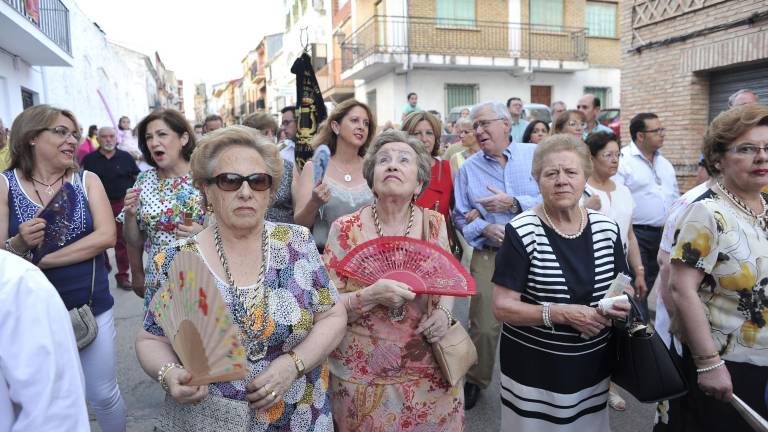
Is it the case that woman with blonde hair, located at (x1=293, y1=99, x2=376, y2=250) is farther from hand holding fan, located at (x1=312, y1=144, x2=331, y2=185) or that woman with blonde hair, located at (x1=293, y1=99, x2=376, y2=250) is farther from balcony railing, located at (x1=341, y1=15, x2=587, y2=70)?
balcony railing, located at (x1=341, y1=15, x2=587, y2=70)

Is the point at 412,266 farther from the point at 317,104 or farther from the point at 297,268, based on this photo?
the point at 317,104

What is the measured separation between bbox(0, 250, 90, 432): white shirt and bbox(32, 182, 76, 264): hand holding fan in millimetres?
1697

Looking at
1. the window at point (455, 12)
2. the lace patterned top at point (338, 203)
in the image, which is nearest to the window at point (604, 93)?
the window at point (455, 12)

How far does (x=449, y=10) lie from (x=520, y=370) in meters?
22.1

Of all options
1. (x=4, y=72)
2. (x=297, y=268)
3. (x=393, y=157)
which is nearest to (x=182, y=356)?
(x=297, y=268)

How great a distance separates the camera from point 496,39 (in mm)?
22719

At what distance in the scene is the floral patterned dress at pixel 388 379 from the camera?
2.44m

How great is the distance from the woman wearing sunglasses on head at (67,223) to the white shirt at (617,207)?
11.0ft

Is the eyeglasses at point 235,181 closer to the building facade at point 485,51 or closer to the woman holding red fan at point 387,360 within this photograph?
the woman holding red fan at point 387,360

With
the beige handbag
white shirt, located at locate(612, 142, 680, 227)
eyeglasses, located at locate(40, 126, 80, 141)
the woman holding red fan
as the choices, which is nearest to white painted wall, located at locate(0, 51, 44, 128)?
eyeglasses, located at locate(40, 126, 80, 141)

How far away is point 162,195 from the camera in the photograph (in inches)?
128

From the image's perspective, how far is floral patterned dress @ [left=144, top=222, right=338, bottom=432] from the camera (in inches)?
74.6

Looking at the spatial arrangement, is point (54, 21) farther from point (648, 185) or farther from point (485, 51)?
point (648, 185)

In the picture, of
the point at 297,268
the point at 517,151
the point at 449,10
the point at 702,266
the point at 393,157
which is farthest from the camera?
the point at 449,10
